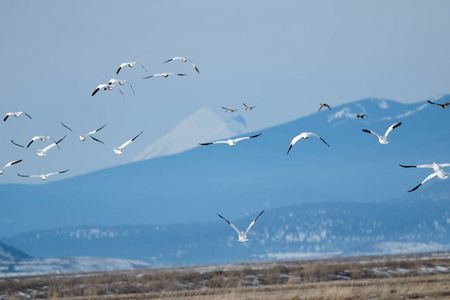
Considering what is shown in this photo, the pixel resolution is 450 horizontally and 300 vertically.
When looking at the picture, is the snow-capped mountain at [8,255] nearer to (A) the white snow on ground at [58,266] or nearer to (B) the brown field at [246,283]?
(A) the white snow on ground at [58,266]

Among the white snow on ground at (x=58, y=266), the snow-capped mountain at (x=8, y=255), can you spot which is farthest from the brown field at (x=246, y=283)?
the snow-capped mountain at (x=8, y=255)

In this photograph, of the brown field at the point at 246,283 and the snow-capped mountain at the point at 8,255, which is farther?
the snow-capped mountain at the point at 8,255

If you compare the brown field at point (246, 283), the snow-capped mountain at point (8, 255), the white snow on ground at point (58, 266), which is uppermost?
the snow-capped mountain at point (8, 255)

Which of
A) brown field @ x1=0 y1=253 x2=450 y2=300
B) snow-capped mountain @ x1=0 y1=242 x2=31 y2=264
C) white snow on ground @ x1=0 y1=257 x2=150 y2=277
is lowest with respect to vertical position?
brown field @ x1=0 y1=253 x2=450 y2=300

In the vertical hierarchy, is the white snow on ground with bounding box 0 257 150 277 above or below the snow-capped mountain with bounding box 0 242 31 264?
below

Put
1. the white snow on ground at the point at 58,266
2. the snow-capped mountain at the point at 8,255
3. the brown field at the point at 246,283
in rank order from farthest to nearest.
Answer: the snow-capped mountain at the point at 8,255 < the white snow on ground at the point at 58,266 < the brown field at the point at 246,283

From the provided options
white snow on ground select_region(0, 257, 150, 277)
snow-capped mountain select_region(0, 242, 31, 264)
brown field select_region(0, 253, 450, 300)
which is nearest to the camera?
brown field select_region(0, 253, 450, 300)

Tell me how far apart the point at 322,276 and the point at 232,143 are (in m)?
21.1

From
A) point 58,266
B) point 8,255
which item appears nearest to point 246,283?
point 58,266

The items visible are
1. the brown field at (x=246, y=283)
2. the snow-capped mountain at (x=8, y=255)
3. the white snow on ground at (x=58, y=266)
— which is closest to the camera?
the brown field at (x=246, y=283)

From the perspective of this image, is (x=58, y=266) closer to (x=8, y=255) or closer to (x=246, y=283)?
(x=8, y=255)

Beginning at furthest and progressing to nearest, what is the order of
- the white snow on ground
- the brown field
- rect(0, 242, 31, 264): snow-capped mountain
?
rect(0, 242, 31, 264): snow-capped mountain, the white snow on ground, the brown field

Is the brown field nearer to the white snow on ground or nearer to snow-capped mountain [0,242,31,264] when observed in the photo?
the white snow on ground

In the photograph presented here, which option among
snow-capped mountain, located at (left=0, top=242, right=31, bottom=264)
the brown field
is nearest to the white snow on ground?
snow-capped mountain, located at (left=0, top=242, right=31, bottom=264)
